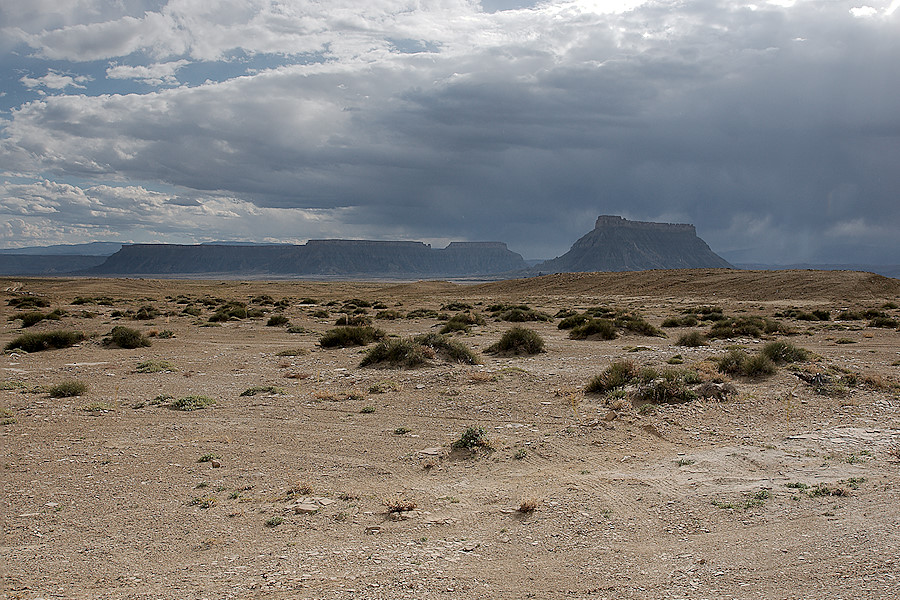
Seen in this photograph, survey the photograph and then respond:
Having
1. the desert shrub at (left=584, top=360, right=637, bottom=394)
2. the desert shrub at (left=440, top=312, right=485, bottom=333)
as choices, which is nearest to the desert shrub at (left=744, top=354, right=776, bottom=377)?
the desert shrub at (left=584, top=360, right=637, bottom=394)

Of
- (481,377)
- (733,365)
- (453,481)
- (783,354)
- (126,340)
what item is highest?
(783,354)

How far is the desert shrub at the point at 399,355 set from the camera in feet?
56.9

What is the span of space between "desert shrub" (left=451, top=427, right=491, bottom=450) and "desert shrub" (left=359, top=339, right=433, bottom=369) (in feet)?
24.6

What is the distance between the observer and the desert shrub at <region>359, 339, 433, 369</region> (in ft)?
56.9

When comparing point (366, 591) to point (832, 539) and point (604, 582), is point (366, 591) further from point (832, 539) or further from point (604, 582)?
point (832, 539)

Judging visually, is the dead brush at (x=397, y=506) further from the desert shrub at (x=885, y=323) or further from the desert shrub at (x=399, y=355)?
the desert shrub at (x=885, y=323)

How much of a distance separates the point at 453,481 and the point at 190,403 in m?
7.35

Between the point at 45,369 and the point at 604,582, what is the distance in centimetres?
1866

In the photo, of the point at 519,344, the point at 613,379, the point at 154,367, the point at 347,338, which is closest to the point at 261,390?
the point at 154,367

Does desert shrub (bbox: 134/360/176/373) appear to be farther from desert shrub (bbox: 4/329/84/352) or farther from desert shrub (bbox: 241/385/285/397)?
desert shrub (bbox: 4/329/84/352)

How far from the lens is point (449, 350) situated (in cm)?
1819

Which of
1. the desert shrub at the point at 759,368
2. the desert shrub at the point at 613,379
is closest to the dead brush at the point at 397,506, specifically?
the desert shrub at the point at 613,379

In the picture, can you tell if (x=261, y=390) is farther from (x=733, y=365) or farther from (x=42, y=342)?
(x=42, y=342)

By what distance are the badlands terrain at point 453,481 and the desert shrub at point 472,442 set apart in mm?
33
